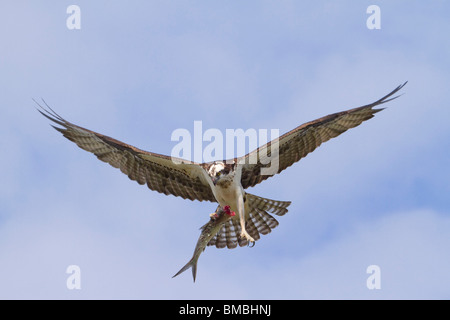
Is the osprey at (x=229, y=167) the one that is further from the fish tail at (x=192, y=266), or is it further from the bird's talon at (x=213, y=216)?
the fish tail at (x=192, y=266)

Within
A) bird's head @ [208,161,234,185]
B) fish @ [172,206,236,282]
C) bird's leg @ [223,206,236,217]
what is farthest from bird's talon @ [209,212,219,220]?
bird's head @ [208,161,234,185]

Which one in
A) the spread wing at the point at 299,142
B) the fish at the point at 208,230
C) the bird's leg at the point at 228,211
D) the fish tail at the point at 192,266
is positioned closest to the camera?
the fish tail at the point at 192,266

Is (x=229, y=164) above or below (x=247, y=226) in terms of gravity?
above

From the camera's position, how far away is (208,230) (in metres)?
13.2

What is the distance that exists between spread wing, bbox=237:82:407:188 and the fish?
955 mm

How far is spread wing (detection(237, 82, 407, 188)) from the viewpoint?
13938mm

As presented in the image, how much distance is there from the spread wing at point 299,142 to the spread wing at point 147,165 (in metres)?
0.88

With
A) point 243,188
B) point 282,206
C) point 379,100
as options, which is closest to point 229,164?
point 243,188

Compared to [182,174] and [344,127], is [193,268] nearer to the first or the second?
[182,174]

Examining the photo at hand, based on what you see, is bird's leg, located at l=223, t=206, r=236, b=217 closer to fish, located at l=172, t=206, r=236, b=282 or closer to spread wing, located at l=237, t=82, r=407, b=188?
fish, located at l=172, t=206, r=236, b=282

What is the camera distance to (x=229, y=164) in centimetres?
1376

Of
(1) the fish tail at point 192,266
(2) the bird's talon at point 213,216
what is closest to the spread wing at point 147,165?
(2) the bird's talon at point 213,216

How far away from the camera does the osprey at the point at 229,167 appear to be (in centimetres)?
1382

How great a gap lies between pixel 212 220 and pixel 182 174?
161 cm
